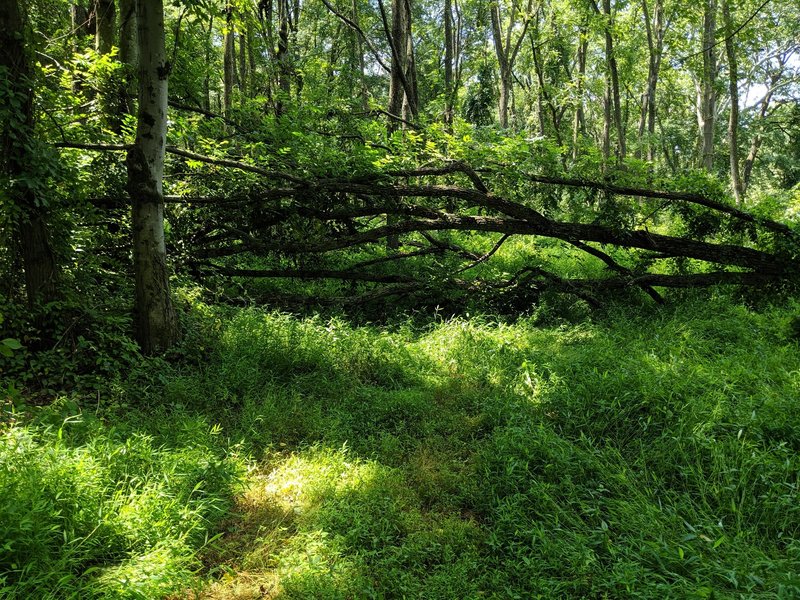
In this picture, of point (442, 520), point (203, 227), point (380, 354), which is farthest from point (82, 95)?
point (442, 520)

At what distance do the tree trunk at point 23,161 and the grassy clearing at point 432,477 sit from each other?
5.32 ft

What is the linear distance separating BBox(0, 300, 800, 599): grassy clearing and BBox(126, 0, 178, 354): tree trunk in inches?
26.0

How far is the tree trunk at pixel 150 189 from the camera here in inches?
203

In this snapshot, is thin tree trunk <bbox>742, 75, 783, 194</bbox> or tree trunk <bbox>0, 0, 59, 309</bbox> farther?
thin tree trunk <bbox>742, 75, 783, 194</bbox>

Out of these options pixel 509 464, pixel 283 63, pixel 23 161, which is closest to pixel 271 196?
pixel 23 161

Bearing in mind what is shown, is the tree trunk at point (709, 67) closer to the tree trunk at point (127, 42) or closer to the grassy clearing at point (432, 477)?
the grassy clearing at point (432, 477)

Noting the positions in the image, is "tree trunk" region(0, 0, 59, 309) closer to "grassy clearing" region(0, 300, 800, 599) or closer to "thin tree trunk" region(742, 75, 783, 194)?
"grassy clearing" region(0, 300, 800, 599)

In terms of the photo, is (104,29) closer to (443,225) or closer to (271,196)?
(271,196)

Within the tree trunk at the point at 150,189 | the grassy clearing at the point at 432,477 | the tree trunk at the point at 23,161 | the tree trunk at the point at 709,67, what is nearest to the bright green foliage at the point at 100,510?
the grassy clearing at the point at 432,477

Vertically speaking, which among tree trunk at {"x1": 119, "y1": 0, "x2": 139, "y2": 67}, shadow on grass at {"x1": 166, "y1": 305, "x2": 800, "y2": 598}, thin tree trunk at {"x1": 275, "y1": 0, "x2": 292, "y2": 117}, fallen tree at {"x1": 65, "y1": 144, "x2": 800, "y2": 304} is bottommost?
shadow on grass at {"x1": 166, "y1": 305, "x2": 800, "y2": 598}

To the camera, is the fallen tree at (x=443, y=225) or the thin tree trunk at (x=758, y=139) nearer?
the fallen tree at (x=443, y=225)

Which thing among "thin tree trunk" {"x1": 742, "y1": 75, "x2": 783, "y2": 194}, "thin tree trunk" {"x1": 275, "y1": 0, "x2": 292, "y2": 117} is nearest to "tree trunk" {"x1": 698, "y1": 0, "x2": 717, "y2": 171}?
"thin tree trunk" {"x1": 742, "y1": 75, "x2": 783, "y2": 194}

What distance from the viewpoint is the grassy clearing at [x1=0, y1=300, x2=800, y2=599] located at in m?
2.83

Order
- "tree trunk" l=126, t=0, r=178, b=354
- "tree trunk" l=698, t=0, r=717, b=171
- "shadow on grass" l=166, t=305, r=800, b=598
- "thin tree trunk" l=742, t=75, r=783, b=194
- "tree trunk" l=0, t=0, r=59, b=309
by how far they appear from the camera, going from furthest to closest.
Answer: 1. "thin tree trunk" l=742, t=75, r=783, b=194
2. "tree trunk" l=698, t=0, r=717, b=171
3. "tree trunk" l=126, t=0, r=178, b=354
4. "tree trunk" l=0, t=0, r=59, b=309
5. "shadow on grass" l=166, t=305, r=800, b=598
